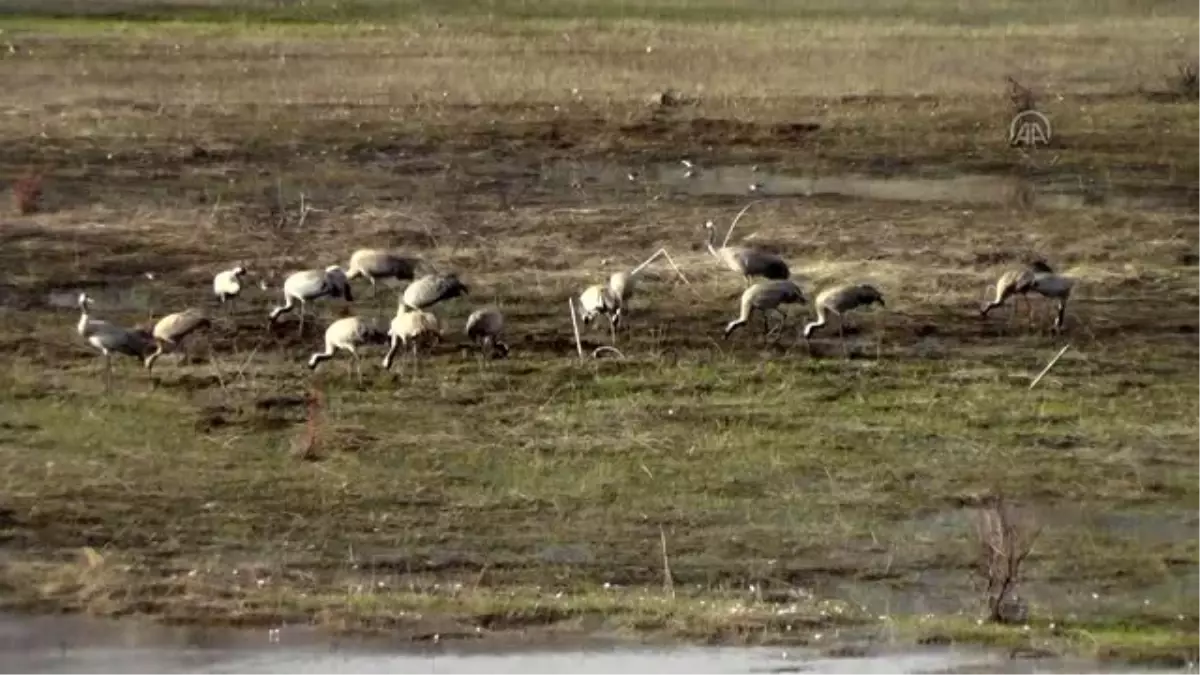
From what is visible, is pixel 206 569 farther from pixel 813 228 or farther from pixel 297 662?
pixel 813 228

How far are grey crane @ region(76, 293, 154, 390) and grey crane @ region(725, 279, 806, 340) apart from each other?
4.00m

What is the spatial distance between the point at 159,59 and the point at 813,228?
13.1m

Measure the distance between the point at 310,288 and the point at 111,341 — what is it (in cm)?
168

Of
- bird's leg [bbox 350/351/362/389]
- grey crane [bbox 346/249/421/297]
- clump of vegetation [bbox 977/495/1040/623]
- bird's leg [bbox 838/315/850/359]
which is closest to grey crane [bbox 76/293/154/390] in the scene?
bird's leg [bbox 350/351/362/389]

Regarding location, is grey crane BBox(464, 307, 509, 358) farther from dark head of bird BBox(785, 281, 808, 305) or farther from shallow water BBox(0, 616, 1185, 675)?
shallow water BBox(0, 616, 1185, 675)

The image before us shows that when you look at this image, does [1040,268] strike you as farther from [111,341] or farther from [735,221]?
[111,341]

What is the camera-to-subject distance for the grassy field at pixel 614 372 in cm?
1167

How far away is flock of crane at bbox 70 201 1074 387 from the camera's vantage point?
15.2 meters

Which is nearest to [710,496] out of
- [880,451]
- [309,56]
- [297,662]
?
[880,451]

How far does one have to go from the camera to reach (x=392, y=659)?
1040 cm

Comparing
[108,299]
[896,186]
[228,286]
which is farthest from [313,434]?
[896,186]

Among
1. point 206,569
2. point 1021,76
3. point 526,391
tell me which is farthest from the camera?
point 1021,76

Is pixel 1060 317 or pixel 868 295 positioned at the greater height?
pixel 868 295

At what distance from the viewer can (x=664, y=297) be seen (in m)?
17.0
